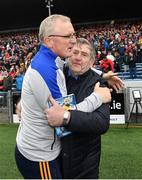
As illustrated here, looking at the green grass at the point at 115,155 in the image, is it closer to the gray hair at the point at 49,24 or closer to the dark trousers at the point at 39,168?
the dark trousers at the point at 39,168

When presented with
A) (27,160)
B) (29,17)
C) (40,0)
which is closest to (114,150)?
(27,160)

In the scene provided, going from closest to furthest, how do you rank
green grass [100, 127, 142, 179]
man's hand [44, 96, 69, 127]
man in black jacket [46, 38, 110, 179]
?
man's hand [44, 96, 69, 127] < man in black jacket [46, 38, 110, 179] < green grass [100, 127, 142, 179]

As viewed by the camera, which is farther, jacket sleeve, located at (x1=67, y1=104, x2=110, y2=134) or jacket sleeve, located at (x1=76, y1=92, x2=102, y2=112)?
jacket sleeve, located at (x1=76, y1=92, x2=102, y2=112)

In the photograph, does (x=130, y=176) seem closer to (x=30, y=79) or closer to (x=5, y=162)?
(x=5, y=162)

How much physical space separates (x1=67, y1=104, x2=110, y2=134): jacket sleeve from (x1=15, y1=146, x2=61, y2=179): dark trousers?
0.32m

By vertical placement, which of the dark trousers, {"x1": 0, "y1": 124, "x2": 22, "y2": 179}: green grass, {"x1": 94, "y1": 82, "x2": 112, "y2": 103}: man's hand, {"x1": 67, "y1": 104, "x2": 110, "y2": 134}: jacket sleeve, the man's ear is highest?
the man's ear

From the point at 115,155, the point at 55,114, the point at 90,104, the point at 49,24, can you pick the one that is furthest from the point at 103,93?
the point at 115,155

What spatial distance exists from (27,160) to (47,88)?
515mm

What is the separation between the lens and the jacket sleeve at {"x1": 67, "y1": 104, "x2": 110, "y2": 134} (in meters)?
2.76

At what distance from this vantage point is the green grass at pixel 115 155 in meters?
7.25

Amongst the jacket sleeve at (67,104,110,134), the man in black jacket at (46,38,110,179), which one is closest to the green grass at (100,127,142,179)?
the man in black jacket at (46,38,110,179)

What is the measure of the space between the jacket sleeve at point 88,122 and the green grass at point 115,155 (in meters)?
4.28

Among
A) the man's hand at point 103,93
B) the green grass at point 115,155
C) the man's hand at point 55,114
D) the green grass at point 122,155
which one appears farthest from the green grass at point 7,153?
the man's hand at point 55,114

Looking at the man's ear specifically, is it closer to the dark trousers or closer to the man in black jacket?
the man in black jacket
